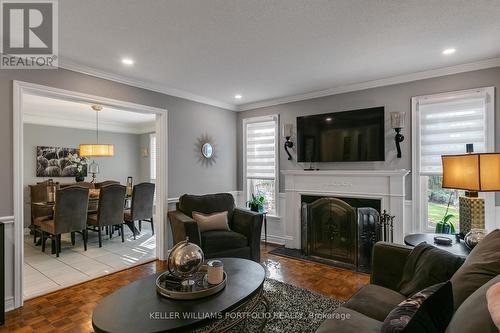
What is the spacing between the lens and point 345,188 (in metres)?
3.77

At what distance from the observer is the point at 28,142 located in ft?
18.1

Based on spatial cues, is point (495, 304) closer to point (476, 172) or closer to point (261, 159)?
point (476, 172)

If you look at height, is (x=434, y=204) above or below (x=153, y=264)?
above

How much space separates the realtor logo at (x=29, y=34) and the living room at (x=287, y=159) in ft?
0.07

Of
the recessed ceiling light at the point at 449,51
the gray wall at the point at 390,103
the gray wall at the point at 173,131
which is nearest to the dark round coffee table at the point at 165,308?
the gray wall at the point at 173,131

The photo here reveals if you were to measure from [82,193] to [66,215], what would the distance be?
1.23 ft

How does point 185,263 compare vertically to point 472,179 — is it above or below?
below

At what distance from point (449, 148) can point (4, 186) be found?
469cm

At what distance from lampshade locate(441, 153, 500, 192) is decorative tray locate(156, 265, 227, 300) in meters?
2.00

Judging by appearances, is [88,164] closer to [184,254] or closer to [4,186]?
[4,186]

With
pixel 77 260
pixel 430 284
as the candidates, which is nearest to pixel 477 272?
pixel 430 284

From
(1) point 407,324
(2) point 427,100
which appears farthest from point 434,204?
(1) point 407,324

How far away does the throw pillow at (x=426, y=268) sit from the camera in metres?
1.68

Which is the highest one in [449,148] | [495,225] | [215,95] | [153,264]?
[215,95]
